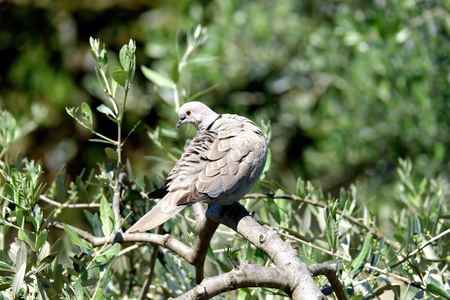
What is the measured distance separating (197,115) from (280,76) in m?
2.98

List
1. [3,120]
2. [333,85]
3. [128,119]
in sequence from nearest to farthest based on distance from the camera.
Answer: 1. [3,120]
2. [333,85]
3. [128,119]

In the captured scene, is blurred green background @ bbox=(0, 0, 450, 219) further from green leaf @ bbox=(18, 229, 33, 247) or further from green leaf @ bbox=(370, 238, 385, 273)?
green leaf @ bbox=(370, 238, 385, 273)

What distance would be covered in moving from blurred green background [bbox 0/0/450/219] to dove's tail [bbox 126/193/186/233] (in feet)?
4.49

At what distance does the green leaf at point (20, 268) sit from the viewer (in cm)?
148

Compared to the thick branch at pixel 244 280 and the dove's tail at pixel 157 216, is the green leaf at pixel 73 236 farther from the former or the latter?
the thick branch at pixel 244 280

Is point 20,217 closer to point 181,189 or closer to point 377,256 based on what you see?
point 181,189

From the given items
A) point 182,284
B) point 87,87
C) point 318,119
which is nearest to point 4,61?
point 87,87

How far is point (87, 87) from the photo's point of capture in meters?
5.83

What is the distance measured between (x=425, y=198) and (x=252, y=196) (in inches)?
38.7

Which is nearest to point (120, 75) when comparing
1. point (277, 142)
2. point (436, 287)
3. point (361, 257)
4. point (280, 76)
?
point (361, 257)

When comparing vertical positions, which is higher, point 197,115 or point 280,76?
point 197,115

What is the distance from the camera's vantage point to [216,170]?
6.45 feet

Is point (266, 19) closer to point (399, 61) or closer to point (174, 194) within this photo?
point (399, 61)

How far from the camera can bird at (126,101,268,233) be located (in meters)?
1.87
